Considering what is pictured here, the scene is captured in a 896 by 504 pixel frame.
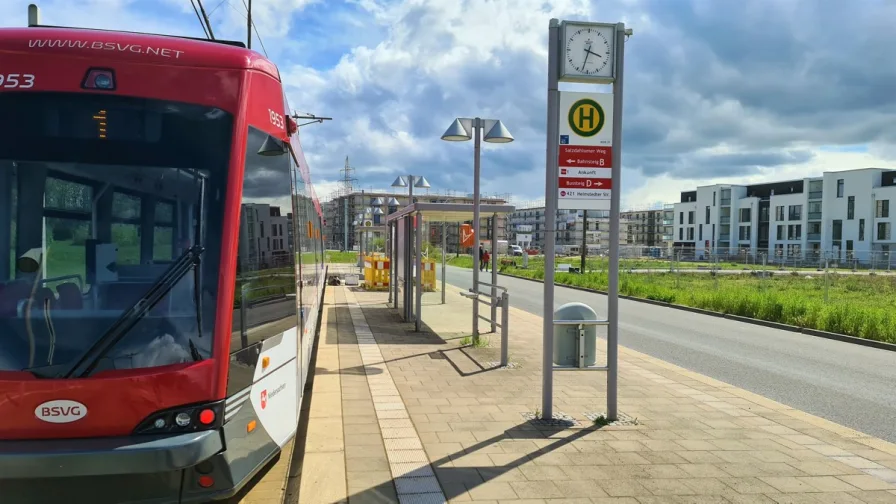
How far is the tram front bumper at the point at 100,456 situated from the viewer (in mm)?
3324

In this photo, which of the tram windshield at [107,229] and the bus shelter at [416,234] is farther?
the bus shelter at [416,234]

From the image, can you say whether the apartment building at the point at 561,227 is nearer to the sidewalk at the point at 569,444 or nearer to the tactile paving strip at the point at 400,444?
the sidewalk at the point at 569,444

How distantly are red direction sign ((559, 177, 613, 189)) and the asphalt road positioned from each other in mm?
3630

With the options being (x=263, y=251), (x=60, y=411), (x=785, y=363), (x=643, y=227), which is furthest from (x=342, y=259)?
(x=643, y=227)

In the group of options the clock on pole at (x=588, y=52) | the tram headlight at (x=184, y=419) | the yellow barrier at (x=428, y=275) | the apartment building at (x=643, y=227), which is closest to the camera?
the tram headlight at (x=184, y=419)

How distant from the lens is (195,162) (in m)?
3.96

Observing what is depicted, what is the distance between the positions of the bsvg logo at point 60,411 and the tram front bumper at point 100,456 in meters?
0.11

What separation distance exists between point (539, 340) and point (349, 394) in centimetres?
541

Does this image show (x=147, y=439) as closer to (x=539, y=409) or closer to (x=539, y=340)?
(x=539, y=409)

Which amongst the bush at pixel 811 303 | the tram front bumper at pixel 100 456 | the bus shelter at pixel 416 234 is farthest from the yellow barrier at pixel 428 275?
the tram front bumper at pixel 100 456

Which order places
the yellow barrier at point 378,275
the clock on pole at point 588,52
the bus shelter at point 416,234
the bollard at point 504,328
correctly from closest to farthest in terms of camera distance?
the clock on pole at point 588,52
the bollard at point 504,328
the bus shelter at point 416,234
the yellow barrier at point 378,275

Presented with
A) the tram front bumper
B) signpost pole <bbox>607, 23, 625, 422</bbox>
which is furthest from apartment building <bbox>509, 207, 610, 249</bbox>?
the tram front bumper

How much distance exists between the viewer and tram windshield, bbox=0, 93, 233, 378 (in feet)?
11.9

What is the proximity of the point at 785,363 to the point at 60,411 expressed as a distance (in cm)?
1055
